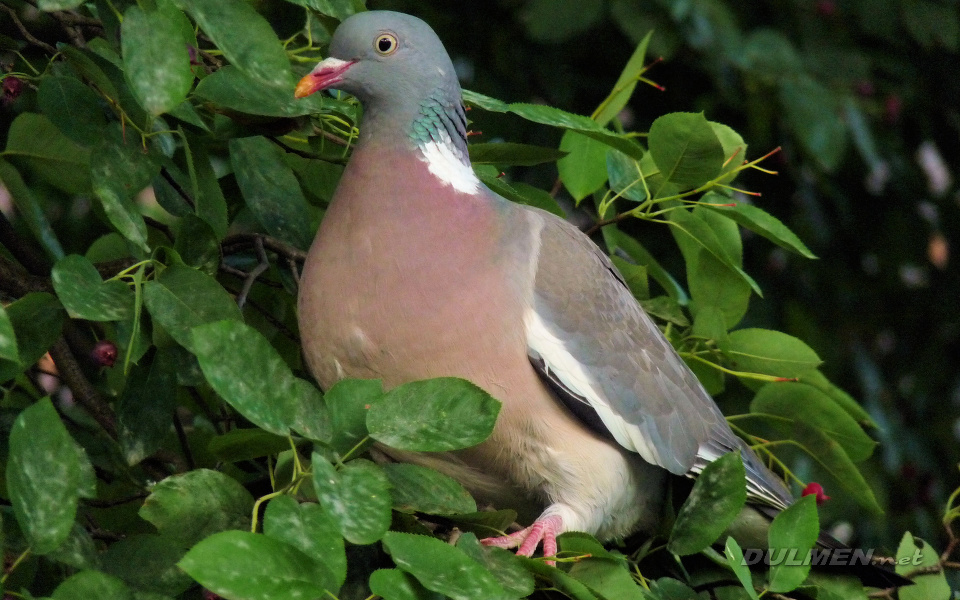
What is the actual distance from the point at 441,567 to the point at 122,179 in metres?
0.56

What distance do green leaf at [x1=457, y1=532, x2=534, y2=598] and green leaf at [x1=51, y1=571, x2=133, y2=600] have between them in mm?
337

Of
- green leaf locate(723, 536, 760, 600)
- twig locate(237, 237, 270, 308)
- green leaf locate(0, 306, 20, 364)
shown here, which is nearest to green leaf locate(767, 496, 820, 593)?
green leaf locate(723, 536, 760, 600)

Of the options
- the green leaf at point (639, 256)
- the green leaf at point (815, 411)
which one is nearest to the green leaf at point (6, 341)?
the green leaf at point (639, 256)

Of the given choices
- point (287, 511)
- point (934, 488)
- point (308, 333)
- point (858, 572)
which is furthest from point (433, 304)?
point (934, 488)

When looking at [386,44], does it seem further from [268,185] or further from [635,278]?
[635,278]

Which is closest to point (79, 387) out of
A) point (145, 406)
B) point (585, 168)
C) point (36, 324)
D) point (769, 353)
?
point (145, 406)

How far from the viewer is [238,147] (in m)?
1.53

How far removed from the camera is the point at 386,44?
157 cm

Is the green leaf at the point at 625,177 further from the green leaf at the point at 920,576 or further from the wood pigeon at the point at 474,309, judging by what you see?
the green leaf at the point at 920,576

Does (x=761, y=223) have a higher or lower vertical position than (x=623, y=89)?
lower

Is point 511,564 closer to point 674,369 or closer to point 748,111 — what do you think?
point 674,369

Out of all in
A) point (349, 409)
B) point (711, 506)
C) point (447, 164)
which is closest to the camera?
point (349, 409)

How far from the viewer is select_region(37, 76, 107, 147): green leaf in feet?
4.19

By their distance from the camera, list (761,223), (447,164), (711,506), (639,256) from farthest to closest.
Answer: (639,256) → (761,223) → (447,164) → (711,506)
